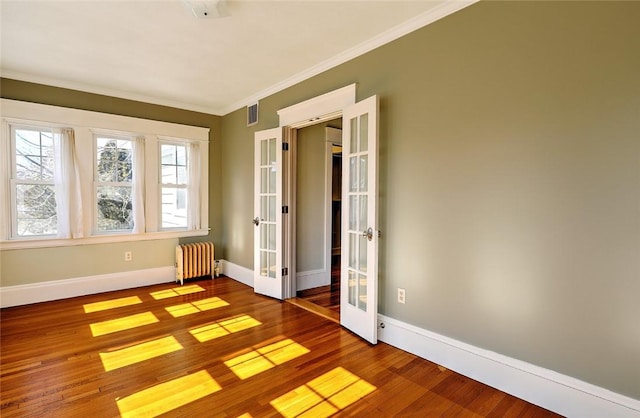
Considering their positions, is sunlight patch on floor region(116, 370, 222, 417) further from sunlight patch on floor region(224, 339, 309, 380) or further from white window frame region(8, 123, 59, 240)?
white window frame region(8, 123, 59, 240)

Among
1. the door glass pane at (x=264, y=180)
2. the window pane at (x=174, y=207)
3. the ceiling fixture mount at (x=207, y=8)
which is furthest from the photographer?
the window pane at (x=174, y=207)

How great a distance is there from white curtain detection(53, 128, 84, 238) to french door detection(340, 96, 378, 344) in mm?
3436

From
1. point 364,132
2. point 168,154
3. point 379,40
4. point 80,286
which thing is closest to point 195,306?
point 80,286

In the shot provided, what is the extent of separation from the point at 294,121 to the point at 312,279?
221 centimetres

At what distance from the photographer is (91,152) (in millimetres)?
4172

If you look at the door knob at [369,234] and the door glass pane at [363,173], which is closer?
the door knob at [369,234]

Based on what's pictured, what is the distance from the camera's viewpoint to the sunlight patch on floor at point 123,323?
3082 mm

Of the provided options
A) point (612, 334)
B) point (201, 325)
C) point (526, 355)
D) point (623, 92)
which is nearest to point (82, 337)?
point (201, 325)

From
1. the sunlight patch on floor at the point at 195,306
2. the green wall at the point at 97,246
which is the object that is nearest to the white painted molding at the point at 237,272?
the green wall at the point at 97,246

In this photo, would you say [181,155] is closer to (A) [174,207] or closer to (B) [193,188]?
(B) [193,188]

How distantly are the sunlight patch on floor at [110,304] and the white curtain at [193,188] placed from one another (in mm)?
1398

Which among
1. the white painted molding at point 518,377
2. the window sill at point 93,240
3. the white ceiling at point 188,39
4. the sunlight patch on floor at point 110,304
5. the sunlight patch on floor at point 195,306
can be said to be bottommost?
the sunlight patch on floor at point 195,306

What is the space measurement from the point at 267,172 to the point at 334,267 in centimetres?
247

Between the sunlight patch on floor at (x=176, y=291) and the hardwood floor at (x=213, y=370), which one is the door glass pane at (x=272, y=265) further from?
the sunlight patch on floor at (x=176, y=291)
